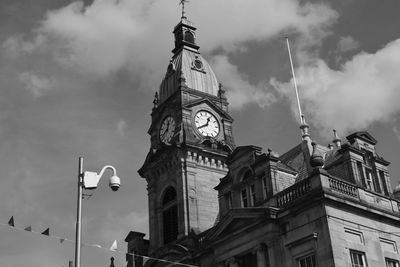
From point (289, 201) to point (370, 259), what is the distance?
528 centimetres

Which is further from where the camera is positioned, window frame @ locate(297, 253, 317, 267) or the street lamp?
window frame @ locate(297, 253, 317, 267)

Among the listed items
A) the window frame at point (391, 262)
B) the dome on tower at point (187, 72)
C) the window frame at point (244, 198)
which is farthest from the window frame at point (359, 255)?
the dome on tower at point (187, 72)

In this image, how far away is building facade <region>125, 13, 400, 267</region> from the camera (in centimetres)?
3164

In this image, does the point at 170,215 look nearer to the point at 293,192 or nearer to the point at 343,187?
the point at 293,192

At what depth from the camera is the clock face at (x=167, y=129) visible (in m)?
49.4

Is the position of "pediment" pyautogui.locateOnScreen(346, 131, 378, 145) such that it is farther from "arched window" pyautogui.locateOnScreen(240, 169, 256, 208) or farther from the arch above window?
the arch above window

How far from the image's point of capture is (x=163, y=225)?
4722 centimetres

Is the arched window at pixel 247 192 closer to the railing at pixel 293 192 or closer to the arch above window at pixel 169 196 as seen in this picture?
the railing at pixel 293 192

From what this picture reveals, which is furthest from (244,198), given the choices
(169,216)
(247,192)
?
(169,216)

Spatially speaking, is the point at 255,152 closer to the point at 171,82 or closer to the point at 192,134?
the point at 192,134

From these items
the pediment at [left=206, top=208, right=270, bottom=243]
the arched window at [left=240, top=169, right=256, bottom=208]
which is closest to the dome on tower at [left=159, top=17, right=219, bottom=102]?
the arched window at [left=240, top=169, right=256, bottom=208]

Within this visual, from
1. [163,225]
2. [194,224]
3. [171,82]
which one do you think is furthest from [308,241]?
[171,82]

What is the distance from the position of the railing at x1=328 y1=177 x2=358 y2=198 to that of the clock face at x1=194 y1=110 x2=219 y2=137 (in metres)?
17.9

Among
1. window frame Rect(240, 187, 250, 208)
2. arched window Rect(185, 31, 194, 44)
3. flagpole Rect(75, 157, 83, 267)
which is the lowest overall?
flagpole Rect(75, 157, 83, 267)
